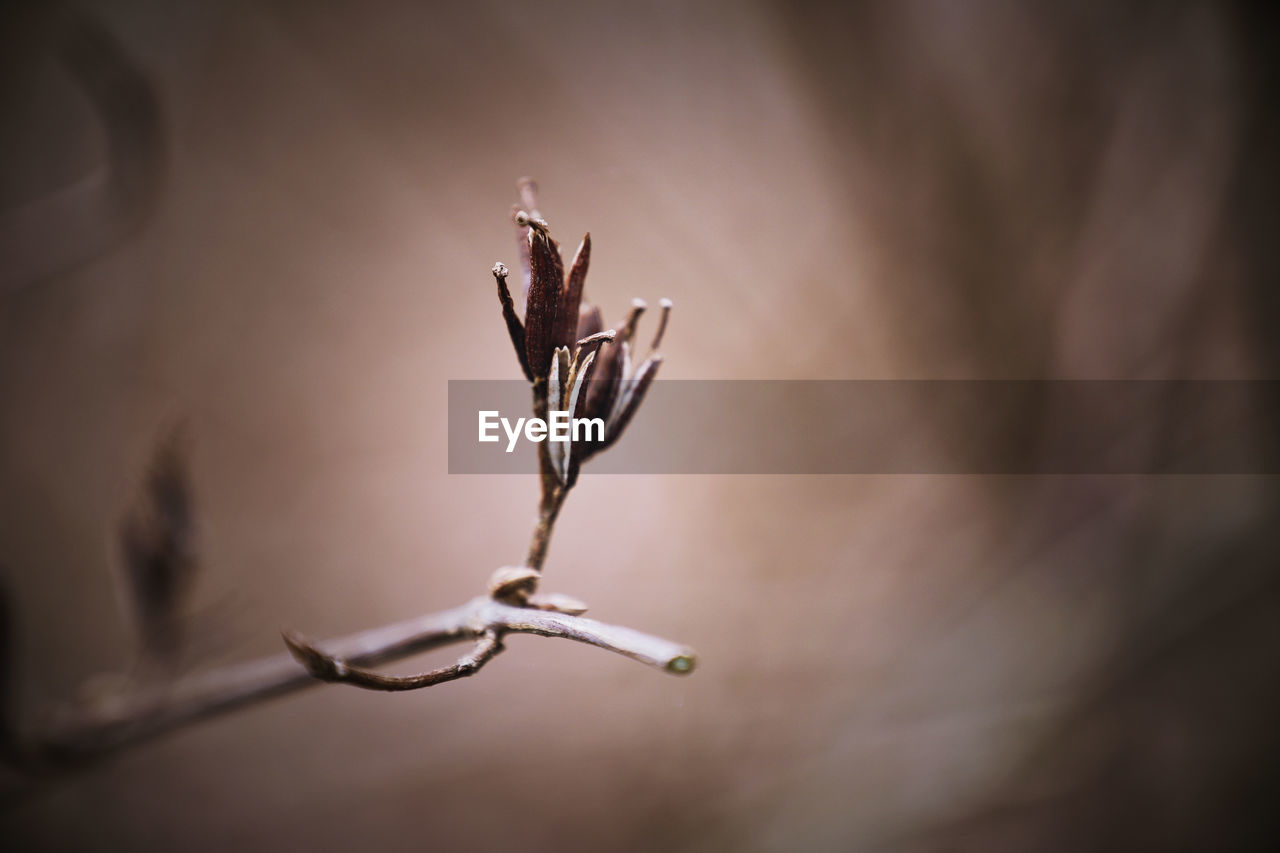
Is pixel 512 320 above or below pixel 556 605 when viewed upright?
above

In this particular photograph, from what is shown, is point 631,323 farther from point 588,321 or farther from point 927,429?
point 927,429

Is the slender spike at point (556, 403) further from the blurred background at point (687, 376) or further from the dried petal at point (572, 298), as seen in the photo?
the blurred background at point (687, 376)

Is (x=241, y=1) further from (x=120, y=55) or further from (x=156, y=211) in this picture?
(x=156, y=211)

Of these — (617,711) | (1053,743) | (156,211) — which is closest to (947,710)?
(1053,743)

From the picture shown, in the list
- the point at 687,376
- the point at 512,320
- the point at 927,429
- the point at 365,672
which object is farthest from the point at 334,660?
the point at 927,429

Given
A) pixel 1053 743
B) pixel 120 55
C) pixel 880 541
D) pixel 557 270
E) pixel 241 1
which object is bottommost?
pixel 1053 743

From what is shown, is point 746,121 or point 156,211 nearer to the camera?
point 156,211

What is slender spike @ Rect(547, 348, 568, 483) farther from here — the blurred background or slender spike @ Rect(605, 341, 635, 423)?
the blurred background

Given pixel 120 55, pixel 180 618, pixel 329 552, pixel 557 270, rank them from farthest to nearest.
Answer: pixel 329 552 → pixel 120 55 → pixel 180 618 → pixel 557 270
